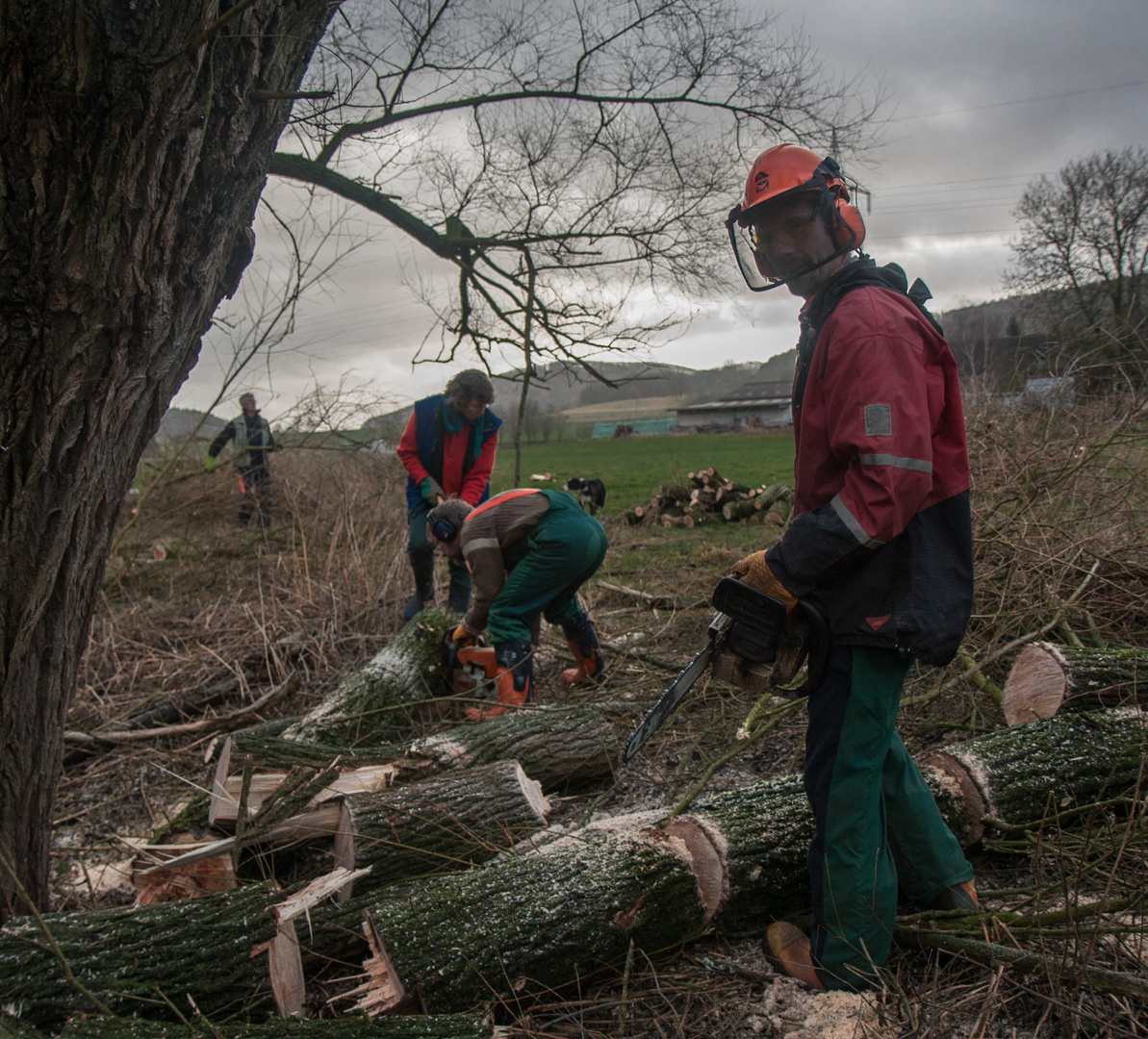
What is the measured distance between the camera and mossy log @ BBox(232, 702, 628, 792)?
289 centimetres

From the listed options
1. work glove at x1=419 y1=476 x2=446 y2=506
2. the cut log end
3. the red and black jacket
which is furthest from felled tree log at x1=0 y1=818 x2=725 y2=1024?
work glove at x1=419 y1=476 x2=446 y2=506

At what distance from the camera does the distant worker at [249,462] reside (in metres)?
6.74

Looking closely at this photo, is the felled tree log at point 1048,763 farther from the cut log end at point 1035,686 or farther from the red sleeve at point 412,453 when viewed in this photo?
the red sleeve at point 412,453

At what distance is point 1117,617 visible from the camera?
3.66m

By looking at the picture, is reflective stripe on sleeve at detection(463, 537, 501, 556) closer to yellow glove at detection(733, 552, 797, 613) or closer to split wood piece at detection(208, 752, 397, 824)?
split wood piece at detection(208, 752, 397, 824)

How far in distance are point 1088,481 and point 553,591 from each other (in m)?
3.37

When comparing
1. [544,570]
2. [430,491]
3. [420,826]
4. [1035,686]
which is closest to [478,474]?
[430,491]

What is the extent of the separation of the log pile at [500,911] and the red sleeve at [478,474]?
3.11 metres

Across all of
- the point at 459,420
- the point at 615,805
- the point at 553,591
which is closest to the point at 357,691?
the point at 553,591

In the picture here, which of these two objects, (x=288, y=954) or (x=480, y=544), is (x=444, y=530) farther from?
(x=288, y=954)

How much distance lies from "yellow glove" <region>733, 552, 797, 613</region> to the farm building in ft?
110

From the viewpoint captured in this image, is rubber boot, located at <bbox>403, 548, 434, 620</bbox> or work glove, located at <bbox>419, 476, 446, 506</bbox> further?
rubber boot, located at <bbox>403, 548, 434, 620</bbox>

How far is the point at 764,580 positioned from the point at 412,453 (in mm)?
3923

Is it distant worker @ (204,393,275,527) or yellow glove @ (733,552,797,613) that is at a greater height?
distant worker @ (204,393,275,527)
